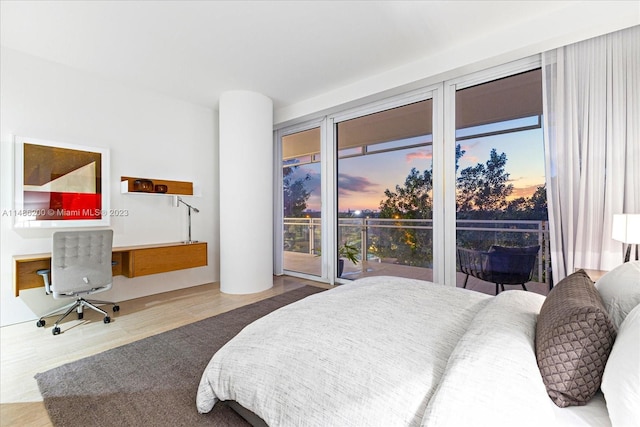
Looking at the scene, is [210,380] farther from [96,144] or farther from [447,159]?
[96,144]

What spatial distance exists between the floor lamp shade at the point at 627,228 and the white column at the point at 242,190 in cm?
352

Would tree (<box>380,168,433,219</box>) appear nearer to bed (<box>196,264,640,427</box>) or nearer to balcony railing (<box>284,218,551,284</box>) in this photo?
balcony railing (<box>284,218,551,284</box>)

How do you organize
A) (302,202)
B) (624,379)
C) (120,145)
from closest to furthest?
(624,379)
(120,145)
(302,202)

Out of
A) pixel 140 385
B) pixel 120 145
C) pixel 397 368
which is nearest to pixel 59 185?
pixel 120 145

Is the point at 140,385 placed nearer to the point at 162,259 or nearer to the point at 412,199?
the point at 162,259

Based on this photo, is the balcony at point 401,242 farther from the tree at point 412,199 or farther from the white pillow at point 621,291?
the white pillow at point 621,291

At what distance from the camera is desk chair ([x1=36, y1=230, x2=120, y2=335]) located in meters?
2.74

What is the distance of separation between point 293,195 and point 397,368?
4.01 metres

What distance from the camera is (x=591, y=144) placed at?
2422mm

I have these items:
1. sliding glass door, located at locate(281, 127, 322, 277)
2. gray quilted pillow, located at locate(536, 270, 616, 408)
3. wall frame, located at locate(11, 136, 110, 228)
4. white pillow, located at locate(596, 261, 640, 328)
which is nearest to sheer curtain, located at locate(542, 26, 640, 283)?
white pillow, located at locate(596, 261, 640, 328)

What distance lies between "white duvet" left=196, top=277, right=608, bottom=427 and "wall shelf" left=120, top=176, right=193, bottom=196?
2953 mm

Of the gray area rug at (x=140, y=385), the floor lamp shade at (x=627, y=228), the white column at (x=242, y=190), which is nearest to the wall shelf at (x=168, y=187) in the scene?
the white column at (x=242, y=190)

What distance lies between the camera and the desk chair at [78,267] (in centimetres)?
274

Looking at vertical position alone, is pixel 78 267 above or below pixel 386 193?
below
